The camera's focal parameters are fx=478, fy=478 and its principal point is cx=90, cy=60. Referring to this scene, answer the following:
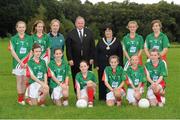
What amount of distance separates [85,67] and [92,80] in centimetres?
34

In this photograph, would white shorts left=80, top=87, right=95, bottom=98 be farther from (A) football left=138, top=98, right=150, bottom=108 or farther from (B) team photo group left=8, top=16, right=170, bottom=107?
(A) football left=138, top=98, right=150, bottom=108

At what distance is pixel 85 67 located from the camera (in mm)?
10133

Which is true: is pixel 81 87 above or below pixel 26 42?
below

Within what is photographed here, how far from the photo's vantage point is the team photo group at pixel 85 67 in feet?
32.7

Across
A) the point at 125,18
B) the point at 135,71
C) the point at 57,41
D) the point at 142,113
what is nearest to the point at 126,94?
the point at 135,71

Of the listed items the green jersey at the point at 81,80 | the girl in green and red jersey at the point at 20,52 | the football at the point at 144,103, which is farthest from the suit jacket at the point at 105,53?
the girl in green and red jersey at the point at 20,52

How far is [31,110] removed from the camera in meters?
9.31

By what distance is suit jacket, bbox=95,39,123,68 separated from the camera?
10836 millimetres

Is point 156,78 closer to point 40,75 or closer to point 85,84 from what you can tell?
point 85,84

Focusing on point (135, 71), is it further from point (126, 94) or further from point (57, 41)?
point (57, 41)

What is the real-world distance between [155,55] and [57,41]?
2.29 metres

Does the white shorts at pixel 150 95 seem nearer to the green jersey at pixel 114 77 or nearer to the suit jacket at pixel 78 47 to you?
the green jersey at pixel 114 77

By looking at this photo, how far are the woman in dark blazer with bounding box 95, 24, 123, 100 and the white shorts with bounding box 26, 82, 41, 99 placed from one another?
1598mm

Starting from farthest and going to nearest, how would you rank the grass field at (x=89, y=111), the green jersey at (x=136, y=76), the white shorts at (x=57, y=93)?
the green jersey at (x=136, y=76), the white shorts at (x=57, y=93), the grass field at (x=89, y=111)
